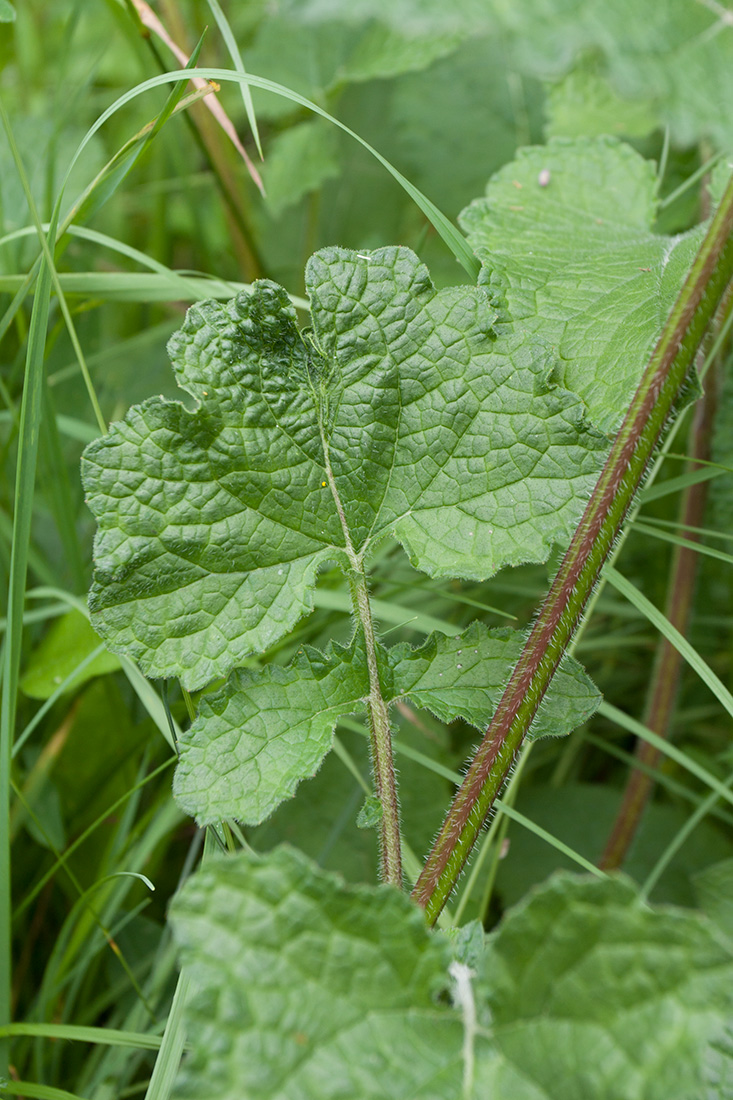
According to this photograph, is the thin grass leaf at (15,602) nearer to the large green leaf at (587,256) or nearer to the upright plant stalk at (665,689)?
the large green leaf at (587,256)

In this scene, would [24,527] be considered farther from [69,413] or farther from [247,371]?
[69,413]

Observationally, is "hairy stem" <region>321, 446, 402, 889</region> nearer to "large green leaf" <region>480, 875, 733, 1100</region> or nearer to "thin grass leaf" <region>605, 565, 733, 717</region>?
"large green leaf" <region>480, 875, 733, 1100</region>

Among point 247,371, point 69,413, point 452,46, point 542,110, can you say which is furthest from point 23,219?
point 542,110

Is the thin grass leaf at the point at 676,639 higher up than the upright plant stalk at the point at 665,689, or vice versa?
the thin grass leaf at the point at 676,639

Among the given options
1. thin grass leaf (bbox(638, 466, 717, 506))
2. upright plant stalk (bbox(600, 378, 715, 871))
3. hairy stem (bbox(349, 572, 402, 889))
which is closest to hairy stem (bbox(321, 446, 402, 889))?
hairy stem (bbox(349, 572, 402, 889))

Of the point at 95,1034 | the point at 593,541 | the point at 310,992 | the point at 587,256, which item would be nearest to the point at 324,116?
the point at 587,256

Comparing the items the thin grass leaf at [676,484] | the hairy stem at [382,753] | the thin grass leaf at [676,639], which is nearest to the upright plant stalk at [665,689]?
the thin grass leaf at [676,484]
